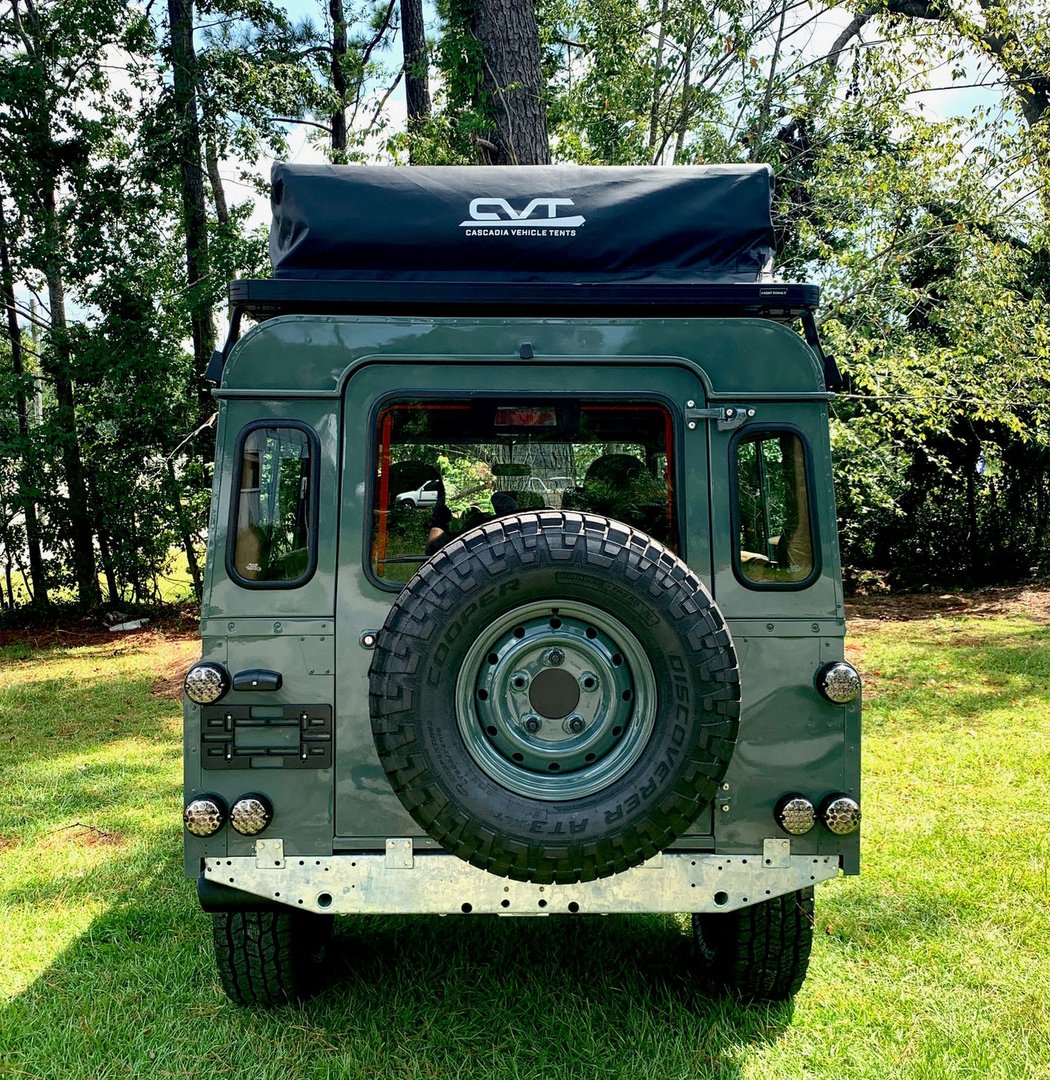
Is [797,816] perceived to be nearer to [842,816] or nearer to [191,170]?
[842,816]

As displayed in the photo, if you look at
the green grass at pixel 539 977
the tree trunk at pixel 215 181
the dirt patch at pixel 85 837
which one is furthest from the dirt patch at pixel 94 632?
the dirt patch at pixel 85 837

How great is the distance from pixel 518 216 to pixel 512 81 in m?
5.70

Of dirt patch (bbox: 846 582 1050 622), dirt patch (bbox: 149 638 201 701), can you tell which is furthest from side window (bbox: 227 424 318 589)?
dirt patch (bbox: 846 582 1050 622)

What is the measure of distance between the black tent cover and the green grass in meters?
2.65

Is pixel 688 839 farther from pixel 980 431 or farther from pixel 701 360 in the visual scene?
pixel 980 431

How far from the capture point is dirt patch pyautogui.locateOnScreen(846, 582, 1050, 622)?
13.5 m

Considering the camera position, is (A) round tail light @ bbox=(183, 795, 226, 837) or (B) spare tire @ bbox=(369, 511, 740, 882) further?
(A) round tail light @ bbox=(183, 795, 226, 837)

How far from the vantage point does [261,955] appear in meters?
3.54

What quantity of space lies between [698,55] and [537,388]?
7963mm

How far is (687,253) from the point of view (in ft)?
12.1

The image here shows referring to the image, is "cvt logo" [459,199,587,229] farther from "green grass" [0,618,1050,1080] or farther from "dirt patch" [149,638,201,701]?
"dirt patch" [149,638,201,701]

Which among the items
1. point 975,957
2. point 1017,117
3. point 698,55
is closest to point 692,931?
point 975,957

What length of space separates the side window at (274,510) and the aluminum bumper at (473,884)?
2.88ft

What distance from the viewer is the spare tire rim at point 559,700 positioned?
300cm
